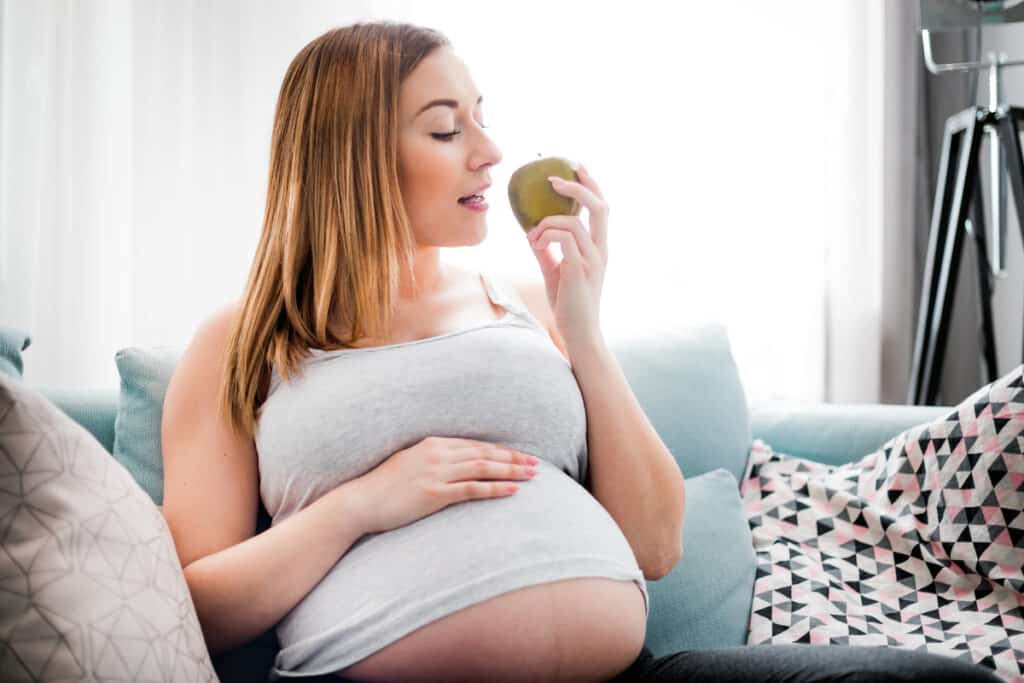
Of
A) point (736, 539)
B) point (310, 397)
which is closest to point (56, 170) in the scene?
point (310, 397)

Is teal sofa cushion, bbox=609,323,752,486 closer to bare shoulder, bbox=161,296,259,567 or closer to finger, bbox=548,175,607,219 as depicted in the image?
finger, bbox=548,175,607,219

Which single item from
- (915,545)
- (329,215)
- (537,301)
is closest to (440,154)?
(329,215)

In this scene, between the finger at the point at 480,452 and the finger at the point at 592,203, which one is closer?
the finger at the point at 480,452

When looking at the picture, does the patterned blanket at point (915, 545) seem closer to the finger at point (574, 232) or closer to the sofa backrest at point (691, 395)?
the sofa backrest at point (691, 395)

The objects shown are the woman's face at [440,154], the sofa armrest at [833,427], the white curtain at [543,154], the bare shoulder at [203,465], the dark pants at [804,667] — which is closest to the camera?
the dark pants at [804,667]

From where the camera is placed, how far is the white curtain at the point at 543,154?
1.98m

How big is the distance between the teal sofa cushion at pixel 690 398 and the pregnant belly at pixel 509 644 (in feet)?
2.19

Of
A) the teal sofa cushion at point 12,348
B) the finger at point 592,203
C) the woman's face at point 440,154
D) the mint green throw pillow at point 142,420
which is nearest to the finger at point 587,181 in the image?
the finger at point 592,203

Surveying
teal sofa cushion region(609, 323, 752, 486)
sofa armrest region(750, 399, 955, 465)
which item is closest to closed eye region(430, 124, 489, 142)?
teal sofa cushion region(609, 323, 752, 486)

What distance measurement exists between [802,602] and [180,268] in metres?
1.41

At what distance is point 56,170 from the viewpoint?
77.5 inches

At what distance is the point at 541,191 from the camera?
1215 mm

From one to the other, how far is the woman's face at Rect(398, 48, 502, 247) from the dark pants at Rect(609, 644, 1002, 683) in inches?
20.9

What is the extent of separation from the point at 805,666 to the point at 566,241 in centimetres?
54
